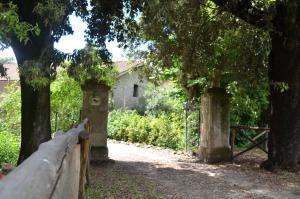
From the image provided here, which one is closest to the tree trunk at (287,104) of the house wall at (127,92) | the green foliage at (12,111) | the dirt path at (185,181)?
the dirt path at (185,181)

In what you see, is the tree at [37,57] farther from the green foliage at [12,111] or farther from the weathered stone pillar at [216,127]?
the green foliage at [12,111]

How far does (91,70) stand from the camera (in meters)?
10.5

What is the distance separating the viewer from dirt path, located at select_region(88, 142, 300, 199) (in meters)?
10.0

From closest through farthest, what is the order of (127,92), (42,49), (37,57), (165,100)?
(42,49)
(37,57)
(165,100)
(127,92)

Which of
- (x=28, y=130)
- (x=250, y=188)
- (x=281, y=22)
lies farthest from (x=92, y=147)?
(x=281, y=22)

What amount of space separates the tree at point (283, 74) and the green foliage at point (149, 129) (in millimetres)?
6694

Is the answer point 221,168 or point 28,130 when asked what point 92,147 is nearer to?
point 28,130

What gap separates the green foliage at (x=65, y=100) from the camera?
2294cm

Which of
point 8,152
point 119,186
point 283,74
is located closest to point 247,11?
point 283,74

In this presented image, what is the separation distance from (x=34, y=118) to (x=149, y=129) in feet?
34.8

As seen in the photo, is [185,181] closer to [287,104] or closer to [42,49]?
[287,104]

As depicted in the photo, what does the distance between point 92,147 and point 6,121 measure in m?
11.4

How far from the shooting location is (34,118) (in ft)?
42.0

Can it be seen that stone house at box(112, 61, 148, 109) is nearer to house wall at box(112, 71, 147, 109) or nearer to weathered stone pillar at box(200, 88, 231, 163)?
house wall at box(112, 71, 147, 109)
